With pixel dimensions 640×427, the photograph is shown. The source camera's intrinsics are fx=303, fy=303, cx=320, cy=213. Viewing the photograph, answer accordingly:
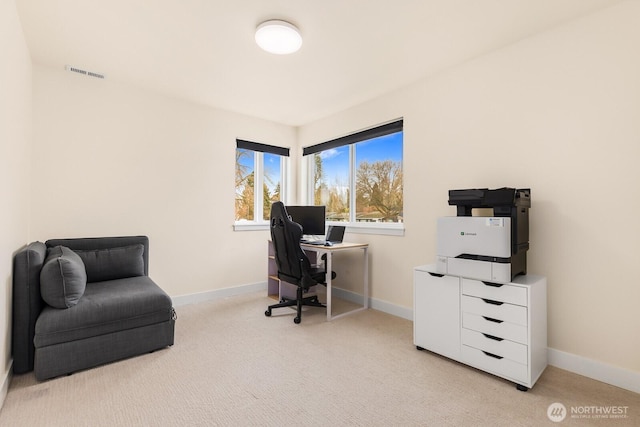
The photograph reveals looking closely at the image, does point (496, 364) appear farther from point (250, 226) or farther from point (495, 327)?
point (250, 226)

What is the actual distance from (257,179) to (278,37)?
2408 millimetres

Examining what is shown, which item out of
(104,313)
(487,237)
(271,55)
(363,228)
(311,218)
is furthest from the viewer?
(311,218)

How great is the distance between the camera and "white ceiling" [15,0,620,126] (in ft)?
6.63

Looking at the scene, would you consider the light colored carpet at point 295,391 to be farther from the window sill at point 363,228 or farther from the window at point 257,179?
the window at point 257,179

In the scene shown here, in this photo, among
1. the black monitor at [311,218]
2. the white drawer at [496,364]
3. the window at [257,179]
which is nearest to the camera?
the white drawer at [496,364]

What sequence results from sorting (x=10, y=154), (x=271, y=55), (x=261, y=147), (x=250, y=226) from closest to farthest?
(x=10, y=154) < (x=271, y=55) < (x=250, y=226) < (x=261, y=147)

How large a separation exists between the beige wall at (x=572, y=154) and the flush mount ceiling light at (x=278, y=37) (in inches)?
44.9

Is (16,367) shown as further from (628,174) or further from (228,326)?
(628,174)

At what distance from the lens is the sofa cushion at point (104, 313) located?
6.64ft

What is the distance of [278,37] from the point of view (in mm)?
2242

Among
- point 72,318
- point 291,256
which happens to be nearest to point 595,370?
point 291,256

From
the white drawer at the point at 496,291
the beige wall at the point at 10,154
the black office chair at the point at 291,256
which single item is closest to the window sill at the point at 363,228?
the black office chair at the point at 291,256

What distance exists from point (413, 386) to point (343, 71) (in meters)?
2.69

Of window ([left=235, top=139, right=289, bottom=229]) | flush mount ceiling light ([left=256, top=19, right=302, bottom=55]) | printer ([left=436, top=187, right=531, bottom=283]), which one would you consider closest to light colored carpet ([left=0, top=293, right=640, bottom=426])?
printer ([left=436, top=187, right=531, bottom=283])
